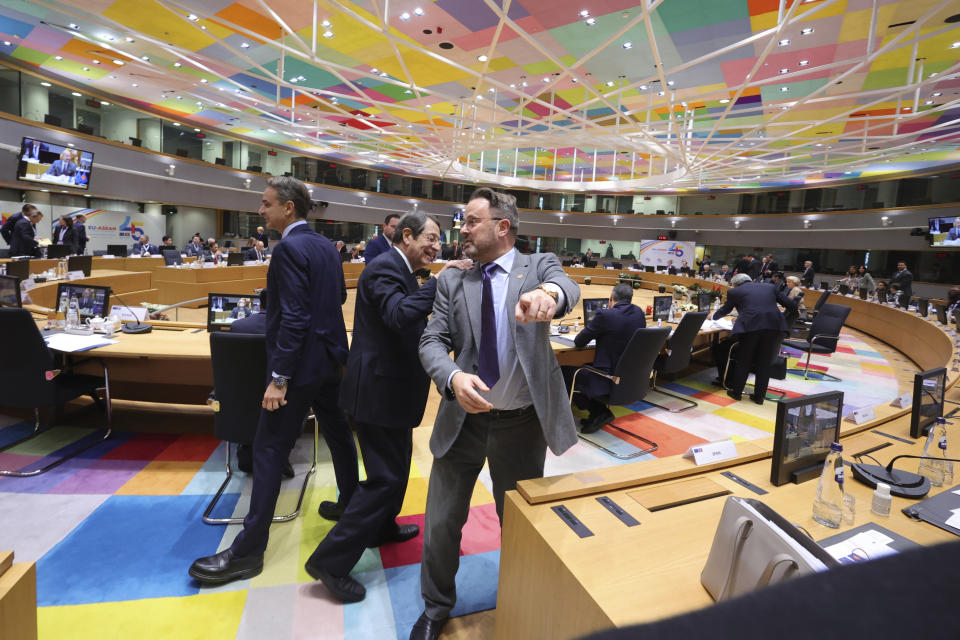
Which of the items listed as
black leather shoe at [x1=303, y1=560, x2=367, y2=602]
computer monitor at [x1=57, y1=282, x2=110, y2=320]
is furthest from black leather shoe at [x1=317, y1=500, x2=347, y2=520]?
computer monitor at [x1=57, y1=282, x2=110, y2=320]

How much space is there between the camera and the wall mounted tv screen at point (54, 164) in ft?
35.1

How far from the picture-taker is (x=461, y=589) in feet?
7.36

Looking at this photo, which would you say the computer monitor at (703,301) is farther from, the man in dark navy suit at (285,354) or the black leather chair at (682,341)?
the man in dark navy suit at (285,354)

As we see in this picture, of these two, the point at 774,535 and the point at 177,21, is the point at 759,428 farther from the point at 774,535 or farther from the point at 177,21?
the point at 177,21

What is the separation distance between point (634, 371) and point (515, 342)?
8.30 ft

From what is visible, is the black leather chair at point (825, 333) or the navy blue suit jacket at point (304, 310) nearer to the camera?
the navy blue suit jacket at point (304, 310)

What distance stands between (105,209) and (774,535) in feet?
59.5

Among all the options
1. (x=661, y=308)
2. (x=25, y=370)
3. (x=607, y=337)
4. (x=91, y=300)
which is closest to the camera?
(x=25, y=370)

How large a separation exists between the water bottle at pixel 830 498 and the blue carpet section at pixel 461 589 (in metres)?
1.35

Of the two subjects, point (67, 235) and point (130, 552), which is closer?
point (130, 552)

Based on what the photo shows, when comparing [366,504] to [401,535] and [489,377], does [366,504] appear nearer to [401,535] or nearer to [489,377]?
[401,535]

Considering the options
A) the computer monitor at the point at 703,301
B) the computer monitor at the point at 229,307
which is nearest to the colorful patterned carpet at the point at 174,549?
the computer monitor at the point at 229,307

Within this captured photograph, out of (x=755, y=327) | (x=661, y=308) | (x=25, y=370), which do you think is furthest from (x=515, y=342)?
(x=661, y=308)

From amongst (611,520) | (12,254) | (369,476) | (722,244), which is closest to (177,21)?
(12,254)
